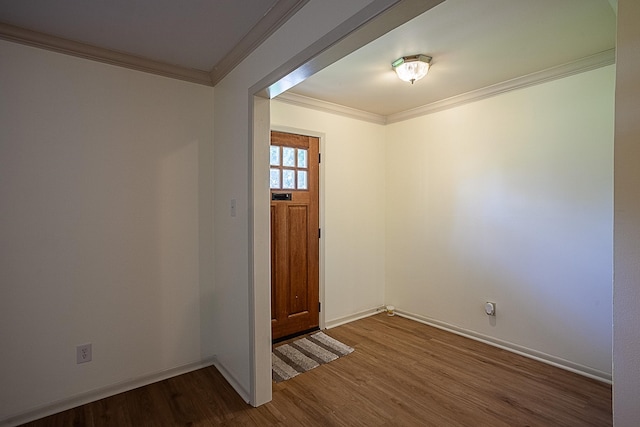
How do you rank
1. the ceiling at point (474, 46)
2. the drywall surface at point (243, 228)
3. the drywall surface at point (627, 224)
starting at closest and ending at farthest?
the drywall surface at point (627, 224)
the ceiling at point (474, 46)
the drywall surface at point (243, 228)

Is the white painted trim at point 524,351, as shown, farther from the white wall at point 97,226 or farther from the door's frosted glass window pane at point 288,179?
the white wall at point 97,226

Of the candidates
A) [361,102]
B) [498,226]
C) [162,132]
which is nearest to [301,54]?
[162,132]

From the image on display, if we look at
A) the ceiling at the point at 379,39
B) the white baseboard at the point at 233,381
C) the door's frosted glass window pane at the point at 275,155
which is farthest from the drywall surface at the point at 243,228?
the door's frosted glass window pane at the point at 275,155

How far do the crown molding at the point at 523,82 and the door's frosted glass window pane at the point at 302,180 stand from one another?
1474 mm

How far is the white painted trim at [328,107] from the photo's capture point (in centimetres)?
310

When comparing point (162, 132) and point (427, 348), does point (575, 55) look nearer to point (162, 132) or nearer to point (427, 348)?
point (427, 348)

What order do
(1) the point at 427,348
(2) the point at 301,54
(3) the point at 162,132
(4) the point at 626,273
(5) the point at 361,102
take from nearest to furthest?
(4) the point at 626,273 < (2) the point at 301,54 < (3) the point at 162,132 < (1) the point at 427,348 < (5) the point at 361,102

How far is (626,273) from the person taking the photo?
1000 mm

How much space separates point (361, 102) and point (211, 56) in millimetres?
1663

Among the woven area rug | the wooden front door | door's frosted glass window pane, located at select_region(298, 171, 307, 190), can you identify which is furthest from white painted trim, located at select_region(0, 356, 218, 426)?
door's frosted glass window pane, located at select_region(298, 171, 307, 190)

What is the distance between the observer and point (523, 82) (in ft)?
8.87

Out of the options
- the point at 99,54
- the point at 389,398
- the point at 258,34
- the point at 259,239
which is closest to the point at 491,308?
the point at 389,398

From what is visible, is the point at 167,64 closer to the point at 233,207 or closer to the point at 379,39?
the point at 233,207

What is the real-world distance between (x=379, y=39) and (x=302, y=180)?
5.16 feet
